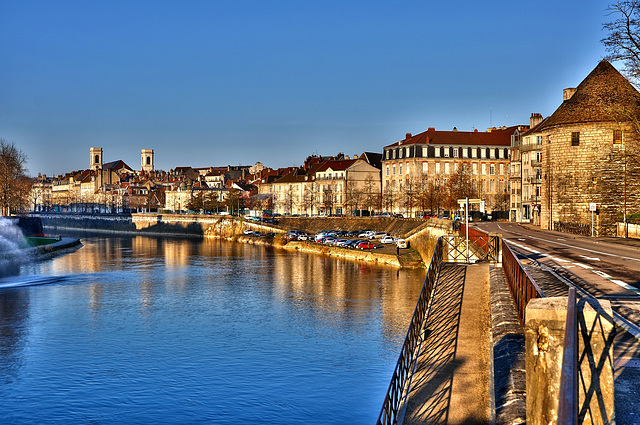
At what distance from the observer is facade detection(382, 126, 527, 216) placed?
103875mm

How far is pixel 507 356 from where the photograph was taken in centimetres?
1193

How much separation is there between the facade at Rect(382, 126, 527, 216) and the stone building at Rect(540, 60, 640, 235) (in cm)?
5349

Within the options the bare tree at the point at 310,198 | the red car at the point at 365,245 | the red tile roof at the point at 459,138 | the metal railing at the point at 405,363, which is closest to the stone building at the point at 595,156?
the red car at the point at 365,245

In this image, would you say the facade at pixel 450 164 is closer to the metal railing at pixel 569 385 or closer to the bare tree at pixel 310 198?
the bare tree at pixel 310 198

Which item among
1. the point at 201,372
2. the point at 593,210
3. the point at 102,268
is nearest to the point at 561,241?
the point at 593,210

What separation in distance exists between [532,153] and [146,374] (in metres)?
65.8

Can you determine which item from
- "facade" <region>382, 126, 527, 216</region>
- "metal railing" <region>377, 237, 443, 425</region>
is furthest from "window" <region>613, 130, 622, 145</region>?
"facade" <region>382, 126, 527, 216</region>

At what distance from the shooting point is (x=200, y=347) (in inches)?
1099

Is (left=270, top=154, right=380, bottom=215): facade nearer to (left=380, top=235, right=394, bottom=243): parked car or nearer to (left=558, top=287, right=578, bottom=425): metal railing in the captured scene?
(left=380, top=235, right=394, bottom=243): parked car

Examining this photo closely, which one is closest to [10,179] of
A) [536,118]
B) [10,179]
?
[10,179]

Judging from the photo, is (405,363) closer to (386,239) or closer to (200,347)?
(200,347)

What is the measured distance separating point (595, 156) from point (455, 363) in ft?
121

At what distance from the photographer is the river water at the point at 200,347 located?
20.3m

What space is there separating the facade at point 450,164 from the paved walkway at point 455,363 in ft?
272
